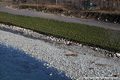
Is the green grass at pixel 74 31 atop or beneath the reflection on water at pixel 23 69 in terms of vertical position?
beneath

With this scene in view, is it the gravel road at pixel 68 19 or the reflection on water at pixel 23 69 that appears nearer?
the reflection on water at pixel 23 69

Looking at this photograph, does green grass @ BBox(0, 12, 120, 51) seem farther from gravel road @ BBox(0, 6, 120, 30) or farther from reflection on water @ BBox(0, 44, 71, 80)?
reflection on water @ BBox(0, 44, 71, 80)

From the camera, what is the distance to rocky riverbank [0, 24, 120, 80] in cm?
2786

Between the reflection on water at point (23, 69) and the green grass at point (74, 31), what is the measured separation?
23.8 ft

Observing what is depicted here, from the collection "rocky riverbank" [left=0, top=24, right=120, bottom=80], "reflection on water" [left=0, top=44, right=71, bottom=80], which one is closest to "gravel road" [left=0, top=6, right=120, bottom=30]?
"rocky riverbank" [left=0, top=24, right=120, bottom=80]

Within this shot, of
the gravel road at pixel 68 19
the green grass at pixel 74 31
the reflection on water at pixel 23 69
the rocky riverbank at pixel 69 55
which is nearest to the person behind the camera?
the reflection on water at pixel 23 69

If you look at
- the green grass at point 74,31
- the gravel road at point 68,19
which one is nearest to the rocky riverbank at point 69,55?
the green grass at point 74,31

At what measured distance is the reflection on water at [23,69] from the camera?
26.6 metres

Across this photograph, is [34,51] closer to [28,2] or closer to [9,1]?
[28,2]

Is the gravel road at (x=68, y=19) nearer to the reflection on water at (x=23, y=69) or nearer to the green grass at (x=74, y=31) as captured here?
the green grass at (x=74, y=31)

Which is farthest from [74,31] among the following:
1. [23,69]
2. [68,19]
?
[23,69]

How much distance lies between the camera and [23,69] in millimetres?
28906

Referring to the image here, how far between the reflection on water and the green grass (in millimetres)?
Answer: 7254

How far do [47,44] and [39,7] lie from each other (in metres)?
30.7
